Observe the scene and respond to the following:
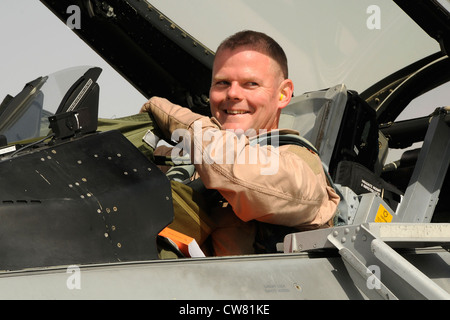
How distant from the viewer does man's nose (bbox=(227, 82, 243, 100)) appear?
6.44ft

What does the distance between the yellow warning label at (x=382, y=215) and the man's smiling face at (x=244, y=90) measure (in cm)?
48

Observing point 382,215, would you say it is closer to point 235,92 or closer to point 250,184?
Result: point 235,92

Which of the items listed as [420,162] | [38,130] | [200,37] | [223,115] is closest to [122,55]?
[200,37]

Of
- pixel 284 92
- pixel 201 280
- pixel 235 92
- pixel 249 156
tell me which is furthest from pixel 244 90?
pixel 201 280

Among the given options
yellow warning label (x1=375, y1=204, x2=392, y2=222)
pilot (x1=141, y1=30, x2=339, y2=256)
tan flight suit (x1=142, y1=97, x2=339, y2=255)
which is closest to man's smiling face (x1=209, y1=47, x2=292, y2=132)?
pilot (x1=141, y1=30, x2=339, y2=256)

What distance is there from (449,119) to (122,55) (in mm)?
1448

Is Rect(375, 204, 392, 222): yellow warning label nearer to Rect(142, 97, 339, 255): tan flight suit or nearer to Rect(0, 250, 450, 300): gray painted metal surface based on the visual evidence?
Rect(142, 97, 339, 255): tan flight suit

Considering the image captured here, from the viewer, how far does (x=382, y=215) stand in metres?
2.13

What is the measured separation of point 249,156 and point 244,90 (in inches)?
19.2

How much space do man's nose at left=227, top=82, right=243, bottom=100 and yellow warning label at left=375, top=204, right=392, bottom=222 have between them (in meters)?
0.61

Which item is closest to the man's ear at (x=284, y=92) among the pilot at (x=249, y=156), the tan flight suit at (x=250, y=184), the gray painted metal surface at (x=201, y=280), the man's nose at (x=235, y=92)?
the pilot at (x=249, y=156)

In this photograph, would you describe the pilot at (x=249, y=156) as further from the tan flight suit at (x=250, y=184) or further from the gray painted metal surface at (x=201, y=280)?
the gray painted metal surface at (x=201, y=280)

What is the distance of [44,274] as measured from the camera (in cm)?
102

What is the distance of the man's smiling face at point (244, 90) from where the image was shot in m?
1.98
